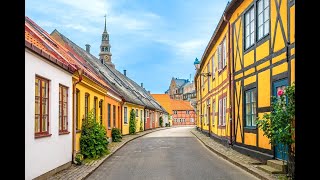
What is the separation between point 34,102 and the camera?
814cm

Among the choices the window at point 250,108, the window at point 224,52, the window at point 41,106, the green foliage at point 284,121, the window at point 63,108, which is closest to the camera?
the green foliage at point 284,121

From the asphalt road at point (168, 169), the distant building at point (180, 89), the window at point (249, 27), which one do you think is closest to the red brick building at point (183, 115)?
the distant building at point (180, 89)

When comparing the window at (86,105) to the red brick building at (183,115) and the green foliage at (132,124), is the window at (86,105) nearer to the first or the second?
the green foliage at (132,124)

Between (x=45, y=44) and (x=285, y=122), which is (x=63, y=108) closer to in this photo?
(x=45, y=44)

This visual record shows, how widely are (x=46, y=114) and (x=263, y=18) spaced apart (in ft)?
22.6

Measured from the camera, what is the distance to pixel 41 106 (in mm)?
8859

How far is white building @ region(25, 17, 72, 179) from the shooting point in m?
7.75

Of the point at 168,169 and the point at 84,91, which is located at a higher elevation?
the point at 84,91

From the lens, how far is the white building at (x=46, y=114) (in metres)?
7.75

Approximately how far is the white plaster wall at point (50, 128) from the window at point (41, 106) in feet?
0.39

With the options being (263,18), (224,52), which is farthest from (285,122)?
(224,52)

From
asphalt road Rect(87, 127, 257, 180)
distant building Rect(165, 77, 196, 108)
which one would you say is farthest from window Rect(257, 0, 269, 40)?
distant building Rect(165, 77, 196, 108)
